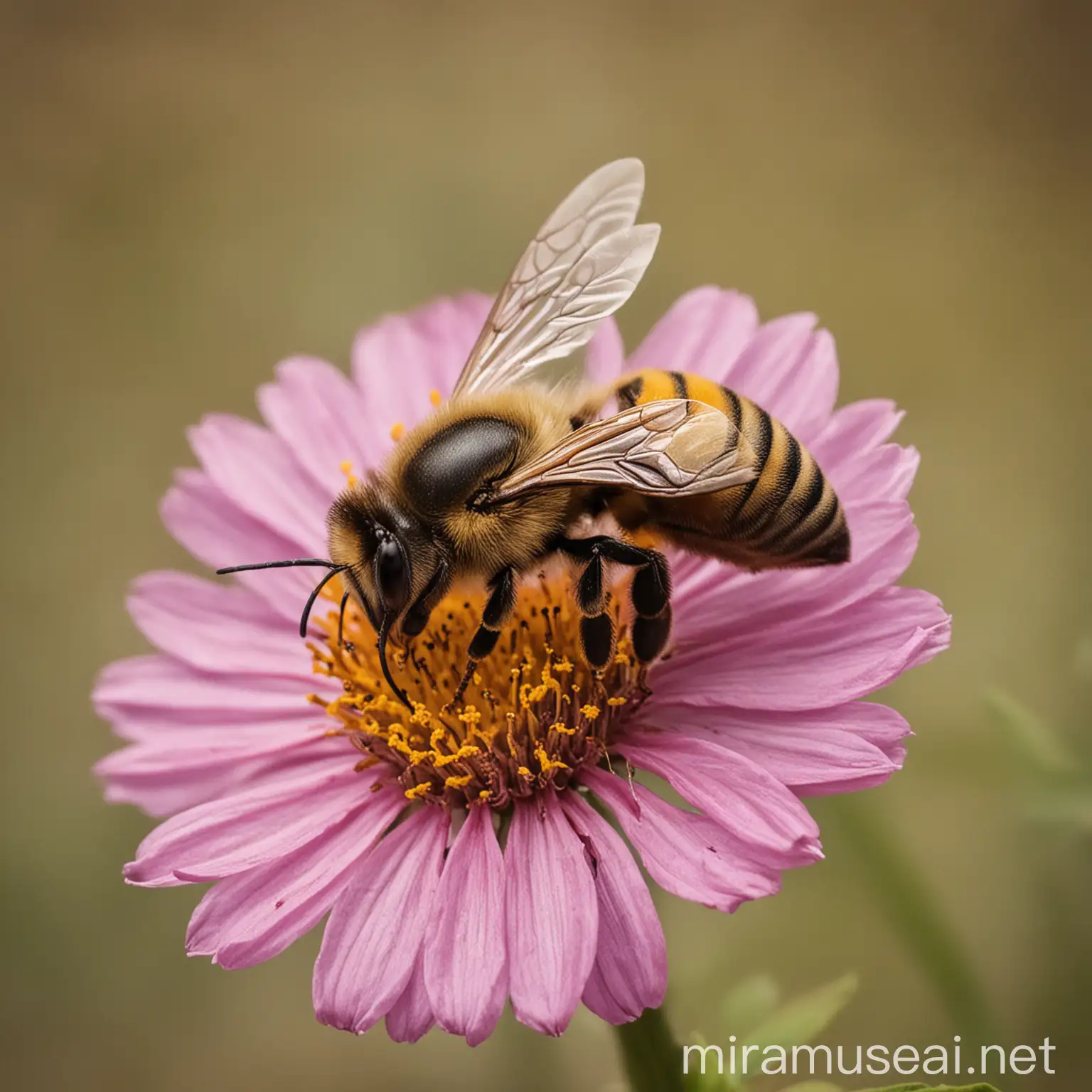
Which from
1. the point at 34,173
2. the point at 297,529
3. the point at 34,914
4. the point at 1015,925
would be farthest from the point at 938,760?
the point at 34,173

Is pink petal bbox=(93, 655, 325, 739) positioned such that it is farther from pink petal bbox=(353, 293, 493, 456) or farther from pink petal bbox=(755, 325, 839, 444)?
pink petal bbox=(755, 325, 839, 444)

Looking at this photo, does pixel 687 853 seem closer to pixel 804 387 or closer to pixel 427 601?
pixel 427 601

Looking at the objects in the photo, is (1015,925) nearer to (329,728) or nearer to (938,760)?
(938,760)

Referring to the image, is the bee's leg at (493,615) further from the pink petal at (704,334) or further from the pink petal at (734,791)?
the pink petal at (704,334)

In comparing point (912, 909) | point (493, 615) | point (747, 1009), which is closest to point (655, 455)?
point (493, 615)

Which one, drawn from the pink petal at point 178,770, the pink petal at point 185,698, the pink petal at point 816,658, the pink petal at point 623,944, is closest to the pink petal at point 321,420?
the pink petal at point 185,698

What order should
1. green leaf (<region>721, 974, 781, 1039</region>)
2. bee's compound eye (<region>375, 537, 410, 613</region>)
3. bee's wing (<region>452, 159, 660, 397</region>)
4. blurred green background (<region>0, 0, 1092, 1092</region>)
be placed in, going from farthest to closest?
blurred green background (<region>0, 0, 1092, 1092</region>), bee's wing (<region>452, 159, 660, 397</region>), green leaf (<region>721, 974, 781, 1039</region>), bee's compound eye (<region>375, 537, 410, 613</region>)

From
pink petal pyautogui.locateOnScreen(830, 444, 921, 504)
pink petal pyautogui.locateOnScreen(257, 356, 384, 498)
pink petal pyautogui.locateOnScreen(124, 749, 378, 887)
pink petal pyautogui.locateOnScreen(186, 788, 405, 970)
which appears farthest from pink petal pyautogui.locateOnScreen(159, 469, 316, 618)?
pink petal pyautogui.locateOnScreen(830, 444, 921, 504)
